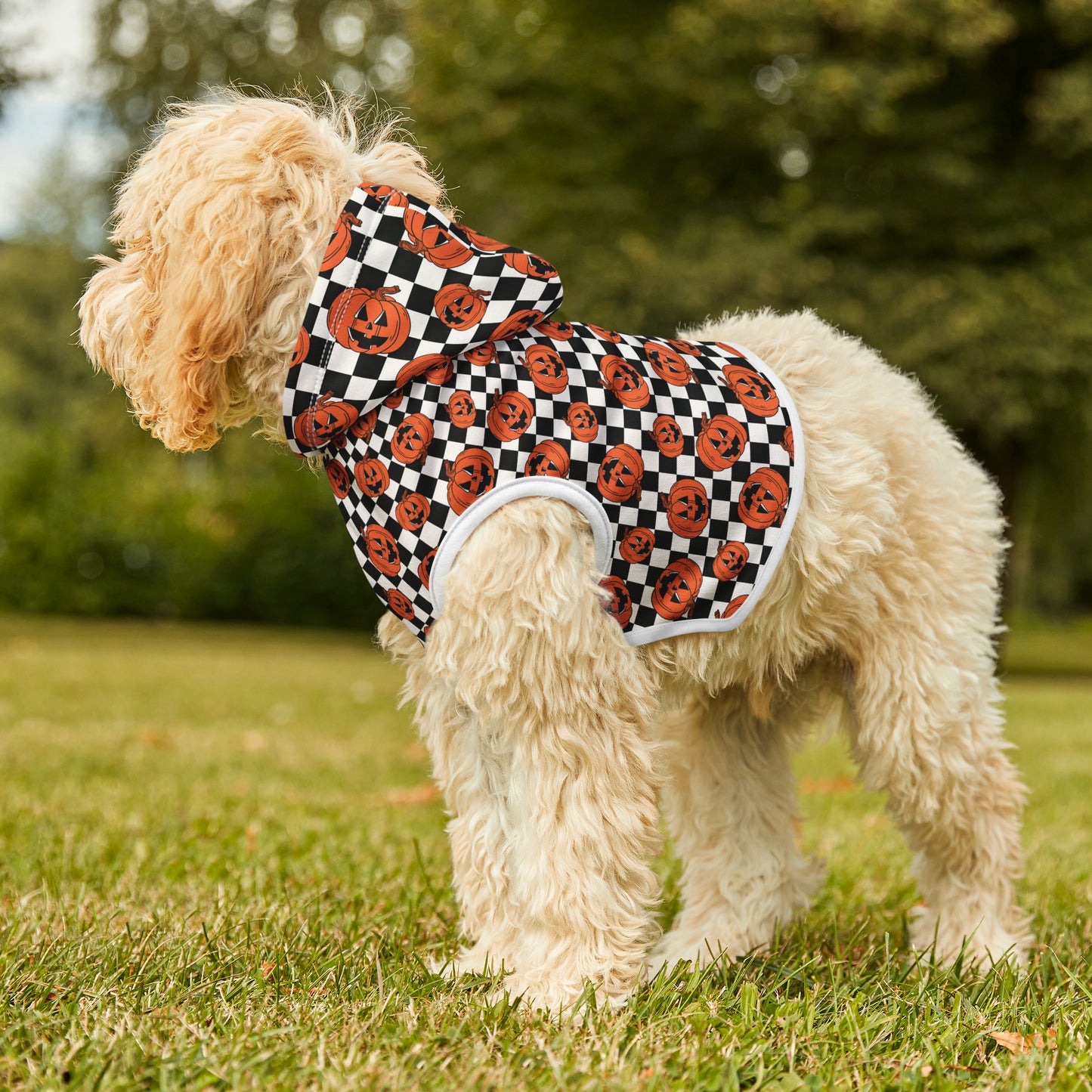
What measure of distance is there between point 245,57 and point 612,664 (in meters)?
21.7

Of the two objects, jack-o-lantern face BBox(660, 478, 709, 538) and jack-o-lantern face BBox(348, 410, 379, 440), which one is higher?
jack-o-lantern face BBox(348, 410, 379, 440)

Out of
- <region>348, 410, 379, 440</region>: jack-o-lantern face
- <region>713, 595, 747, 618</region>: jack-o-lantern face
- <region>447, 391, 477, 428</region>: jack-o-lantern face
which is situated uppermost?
<region>447, 391, 477, 428</region>: jack-o-lantern face

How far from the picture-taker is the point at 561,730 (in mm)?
2547

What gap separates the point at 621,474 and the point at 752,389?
→ 0.47 meters

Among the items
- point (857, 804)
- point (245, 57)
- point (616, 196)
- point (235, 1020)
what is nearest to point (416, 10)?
point (616, 196)

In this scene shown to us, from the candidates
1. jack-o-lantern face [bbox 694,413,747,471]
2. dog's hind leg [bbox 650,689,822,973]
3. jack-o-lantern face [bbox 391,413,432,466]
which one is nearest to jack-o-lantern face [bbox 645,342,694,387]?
jack-o-lantern face [bbox 694,413,747,471]

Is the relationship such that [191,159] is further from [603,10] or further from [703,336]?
[603,10]

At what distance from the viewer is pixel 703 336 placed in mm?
3262

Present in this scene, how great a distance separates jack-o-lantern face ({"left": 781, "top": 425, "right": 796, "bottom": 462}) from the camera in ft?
8.99

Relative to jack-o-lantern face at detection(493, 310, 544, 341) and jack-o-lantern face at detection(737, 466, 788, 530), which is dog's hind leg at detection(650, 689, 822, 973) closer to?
jack-o-lantern face at detection(737, 466, 788, 530)

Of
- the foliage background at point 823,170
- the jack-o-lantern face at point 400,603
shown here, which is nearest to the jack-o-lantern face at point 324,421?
the jack-o-lantern face at point 400,603

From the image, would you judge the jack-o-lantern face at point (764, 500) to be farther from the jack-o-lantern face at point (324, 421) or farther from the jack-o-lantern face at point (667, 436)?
the jack-o-lantern face at point (324, 421)

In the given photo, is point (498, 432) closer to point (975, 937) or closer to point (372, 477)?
point (372, 477)

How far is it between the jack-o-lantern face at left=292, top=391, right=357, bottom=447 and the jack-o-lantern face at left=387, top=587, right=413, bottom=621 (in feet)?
1.21
